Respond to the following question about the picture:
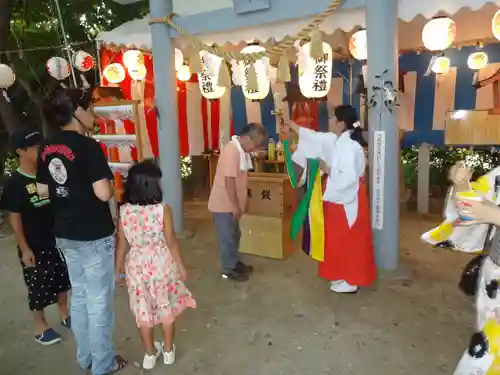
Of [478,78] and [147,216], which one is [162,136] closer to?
[147,216]

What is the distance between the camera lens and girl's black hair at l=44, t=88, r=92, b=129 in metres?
2.69

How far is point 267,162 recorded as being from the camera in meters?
8.70

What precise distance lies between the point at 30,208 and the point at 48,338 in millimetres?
1161

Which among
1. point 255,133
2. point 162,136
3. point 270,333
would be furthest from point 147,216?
point 162,136

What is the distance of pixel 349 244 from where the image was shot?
4.34 metres

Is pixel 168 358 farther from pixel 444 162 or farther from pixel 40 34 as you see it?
pixel 40 34

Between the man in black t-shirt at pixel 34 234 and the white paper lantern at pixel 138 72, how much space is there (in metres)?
4.40

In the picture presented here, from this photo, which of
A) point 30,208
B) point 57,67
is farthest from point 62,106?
point 57,67

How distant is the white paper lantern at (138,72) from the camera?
738 centimetres

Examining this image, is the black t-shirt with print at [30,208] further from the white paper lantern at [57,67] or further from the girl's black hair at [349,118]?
the white paper lantern at [57,67]

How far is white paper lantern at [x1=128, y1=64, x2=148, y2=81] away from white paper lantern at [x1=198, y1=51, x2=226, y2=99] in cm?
103

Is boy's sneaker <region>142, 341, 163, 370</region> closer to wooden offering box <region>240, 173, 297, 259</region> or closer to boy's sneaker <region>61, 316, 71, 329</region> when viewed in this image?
boy's sneaker <region>61, 316, 71, 329</region>

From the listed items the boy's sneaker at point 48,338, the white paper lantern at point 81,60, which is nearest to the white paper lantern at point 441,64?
the white paper lantern at point 81,60

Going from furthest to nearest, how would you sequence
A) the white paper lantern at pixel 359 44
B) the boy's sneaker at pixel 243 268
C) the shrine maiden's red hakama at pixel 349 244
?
1. the white paper lantern at pixel 359 44
2. the boy's sneaker at pixel 243 268
3. the shrine maiden's red hakama at pixel 349 244
